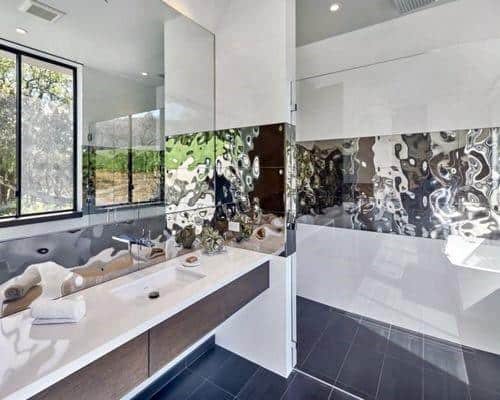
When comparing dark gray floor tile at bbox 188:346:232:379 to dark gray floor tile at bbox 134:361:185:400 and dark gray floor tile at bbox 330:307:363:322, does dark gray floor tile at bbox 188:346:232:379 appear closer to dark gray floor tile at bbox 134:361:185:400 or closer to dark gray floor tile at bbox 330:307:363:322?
dark gray floor tile at bbox 134:361:185:400

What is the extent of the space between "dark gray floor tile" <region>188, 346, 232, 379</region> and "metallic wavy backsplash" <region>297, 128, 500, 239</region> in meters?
1.59

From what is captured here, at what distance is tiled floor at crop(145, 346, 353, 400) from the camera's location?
1838 mm

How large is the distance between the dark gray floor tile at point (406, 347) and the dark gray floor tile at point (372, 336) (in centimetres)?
5

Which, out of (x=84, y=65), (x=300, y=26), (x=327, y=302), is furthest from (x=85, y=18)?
(x=327, y=302)

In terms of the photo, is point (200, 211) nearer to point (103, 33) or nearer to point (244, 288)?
point (244, 288)

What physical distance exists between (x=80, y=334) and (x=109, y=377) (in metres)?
0.20

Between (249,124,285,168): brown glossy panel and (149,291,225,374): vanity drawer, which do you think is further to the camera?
(249,124,285,168): brown glossy panel

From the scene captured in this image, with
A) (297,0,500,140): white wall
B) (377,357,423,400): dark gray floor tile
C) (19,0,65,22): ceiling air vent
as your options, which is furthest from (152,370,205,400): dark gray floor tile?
(297,0,500,140): white wall

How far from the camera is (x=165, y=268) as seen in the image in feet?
5.87

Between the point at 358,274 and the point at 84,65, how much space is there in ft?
9.56

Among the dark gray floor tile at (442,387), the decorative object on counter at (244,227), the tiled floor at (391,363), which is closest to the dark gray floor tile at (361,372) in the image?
the tiled floor at (391,363)

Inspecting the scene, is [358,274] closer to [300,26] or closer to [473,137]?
[473,137]

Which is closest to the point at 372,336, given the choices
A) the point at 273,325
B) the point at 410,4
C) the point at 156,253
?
the point at 273,325

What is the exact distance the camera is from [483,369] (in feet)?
6.74
